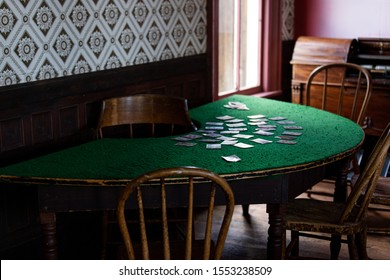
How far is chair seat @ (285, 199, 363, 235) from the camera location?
3.10 m

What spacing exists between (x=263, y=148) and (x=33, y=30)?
141cm

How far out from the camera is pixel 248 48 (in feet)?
19.1

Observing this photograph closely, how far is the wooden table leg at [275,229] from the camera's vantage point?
2902 mm

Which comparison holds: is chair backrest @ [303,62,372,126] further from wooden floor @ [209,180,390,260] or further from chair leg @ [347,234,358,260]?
chair leg @ [347,234,358,260]

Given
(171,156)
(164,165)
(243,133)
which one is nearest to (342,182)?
(243,133)

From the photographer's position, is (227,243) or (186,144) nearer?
(186,144)

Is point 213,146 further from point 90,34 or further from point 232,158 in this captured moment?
point 90,34

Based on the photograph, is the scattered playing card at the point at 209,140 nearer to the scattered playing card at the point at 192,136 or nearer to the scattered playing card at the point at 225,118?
the scattered playing card at the point at 192,136

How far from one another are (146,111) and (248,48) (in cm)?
221

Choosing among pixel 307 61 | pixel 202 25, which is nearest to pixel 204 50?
pixel 202 25

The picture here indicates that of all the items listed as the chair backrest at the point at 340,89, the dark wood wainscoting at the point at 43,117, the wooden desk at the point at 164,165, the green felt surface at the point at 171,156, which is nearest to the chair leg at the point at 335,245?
the wooden desk at the point at 164,165

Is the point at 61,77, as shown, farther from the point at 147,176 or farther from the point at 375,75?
the point at 375,75

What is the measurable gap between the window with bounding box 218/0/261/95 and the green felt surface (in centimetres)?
186

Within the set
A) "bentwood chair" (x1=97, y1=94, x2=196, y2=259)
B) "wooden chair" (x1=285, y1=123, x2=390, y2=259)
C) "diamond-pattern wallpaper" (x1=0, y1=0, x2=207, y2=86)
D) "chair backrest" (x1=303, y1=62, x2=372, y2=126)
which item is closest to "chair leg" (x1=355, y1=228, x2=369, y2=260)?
"wooden chair" (x1=285, y1=123, x2=390, y2=259)
